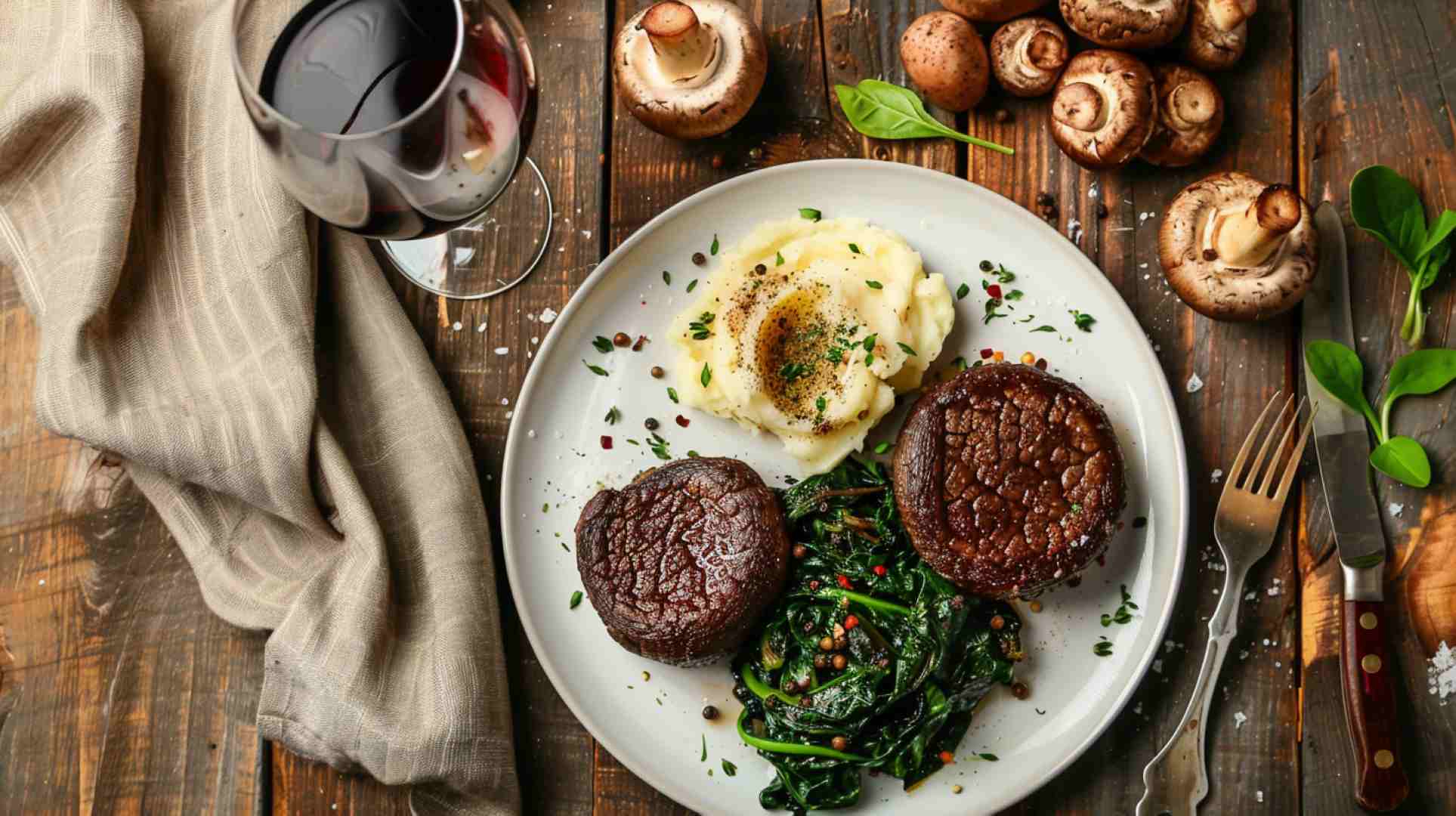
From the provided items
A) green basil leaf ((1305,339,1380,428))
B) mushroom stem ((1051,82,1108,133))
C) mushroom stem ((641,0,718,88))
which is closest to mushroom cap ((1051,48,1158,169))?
mushroom stem ((1051,82,1108,133))

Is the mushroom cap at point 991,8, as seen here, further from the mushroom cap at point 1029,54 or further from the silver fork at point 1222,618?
the silver fork at point 1222,618

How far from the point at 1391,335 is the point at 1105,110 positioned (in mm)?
1254

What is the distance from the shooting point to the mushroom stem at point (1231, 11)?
3.57m

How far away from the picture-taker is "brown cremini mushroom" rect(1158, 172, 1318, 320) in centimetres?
352

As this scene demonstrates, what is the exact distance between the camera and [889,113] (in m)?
3.82

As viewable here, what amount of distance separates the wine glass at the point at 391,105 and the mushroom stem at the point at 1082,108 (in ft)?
5.63

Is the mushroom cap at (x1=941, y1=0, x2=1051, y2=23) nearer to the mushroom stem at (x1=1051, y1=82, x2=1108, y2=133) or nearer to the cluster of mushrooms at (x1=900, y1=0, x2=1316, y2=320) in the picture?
the cluster of mushrooms at (x1=900, y1=0, x2=1316, y2=320)

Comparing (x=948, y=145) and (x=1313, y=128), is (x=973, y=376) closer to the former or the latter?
(x=948, y=145)

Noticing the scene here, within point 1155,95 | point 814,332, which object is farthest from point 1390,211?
point 814,332

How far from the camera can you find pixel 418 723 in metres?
3.71

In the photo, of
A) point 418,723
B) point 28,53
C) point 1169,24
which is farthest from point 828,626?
point 28,53

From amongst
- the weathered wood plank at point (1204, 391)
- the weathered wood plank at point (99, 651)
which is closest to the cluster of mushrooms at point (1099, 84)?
the weathered wood plank at point (1204, 391)

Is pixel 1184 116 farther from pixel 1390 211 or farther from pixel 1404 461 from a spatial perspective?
pixel 1404 461

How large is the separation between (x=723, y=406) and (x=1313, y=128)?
2.26m
